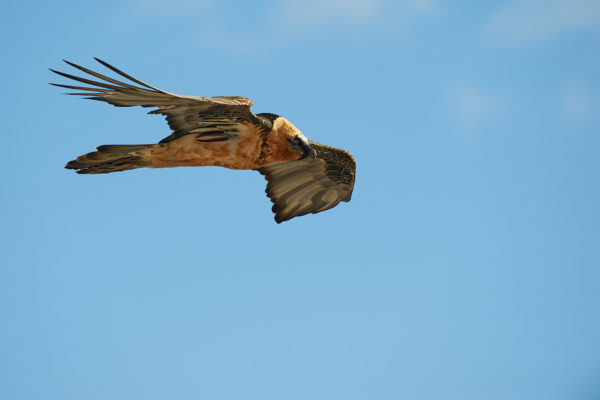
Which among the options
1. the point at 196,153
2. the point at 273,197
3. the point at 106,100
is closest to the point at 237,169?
the point at 196,153

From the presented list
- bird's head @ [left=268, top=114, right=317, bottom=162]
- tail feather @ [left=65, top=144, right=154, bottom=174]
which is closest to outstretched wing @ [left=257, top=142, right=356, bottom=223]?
bird's head @ [left=268, top=114, right=317, bottom=162]

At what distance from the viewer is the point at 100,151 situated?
10883 mm

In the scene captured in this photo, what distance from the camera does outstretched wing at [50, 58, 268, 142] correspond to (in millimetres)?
9074

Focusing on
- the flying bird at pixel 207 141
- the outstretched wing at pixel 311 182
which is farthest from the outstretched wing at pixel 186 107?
the outstretched wing at pixel 311 182

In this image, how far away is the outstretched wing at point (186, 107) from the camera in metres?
9.07

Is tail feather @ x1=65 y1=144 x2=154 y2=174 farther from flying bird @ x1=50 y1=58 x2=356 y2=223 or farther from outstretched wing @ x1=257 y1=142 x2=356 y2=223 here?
outstretched wing @ x1=257 y1=142 x2=356 y2=223

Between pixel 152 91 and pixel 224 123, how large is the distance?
6.16 feet

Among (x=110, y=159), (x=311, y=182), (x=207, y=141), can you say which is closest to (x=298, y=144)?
(x=207, y=141)

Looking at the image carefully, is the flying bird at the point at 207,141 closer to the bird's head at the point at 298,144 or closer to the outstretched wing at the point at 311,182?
the bird's head at the point at 298,144

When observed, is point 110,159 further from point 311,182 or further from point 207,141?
point 311,182

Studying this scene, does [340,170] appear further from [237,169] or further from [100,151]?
[100,151]

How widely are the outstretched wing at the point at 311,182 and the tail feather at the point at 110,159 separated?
304 centimetres

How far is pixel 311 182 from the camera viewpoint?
1385cm

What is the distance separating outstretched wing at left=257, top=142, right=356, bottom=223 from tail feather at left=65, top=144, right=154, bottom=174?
304 centimetres
